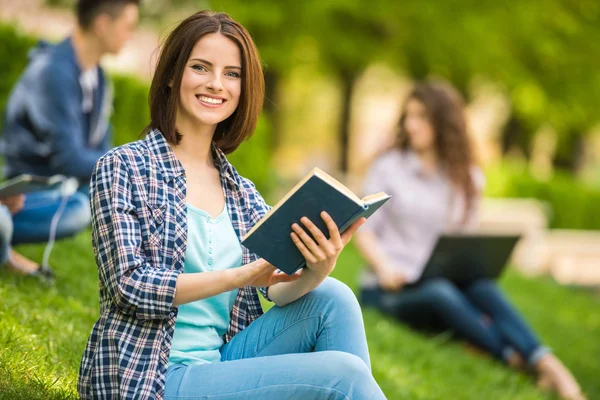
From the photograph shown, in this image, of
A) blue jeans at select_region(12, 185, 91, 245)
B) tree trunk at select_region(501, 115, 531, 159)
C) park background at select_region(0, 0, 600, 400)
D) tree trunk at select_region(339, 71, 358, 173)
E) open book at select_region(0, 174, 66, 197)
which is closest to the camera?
open book at select_region(0, 174, 66, 197)

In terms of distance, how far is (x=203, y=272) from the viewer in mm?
2260

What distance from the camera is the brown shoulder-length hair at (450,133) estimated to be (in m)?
5.46

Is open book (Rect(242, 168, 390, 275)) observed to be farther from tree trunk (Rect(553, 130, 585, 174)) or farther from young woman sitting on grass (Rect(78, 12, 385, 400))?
tree trunk (Rect(553, 130, 585, 174))

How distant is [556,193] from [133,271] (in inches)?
572

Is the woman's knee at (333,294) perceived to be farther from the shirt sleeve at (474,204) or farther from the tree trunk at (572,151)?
the tree trunk at (572,151)

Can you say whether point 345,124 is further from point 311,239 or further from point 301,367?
point 301,367

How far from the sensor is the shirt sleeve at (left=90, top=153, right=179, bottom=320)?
217 cm

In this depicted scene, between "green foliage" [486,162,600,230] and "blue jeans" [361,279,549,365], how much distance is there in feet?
33.9

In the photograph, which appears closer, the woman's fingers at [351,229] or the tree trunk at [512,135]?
the woman's fingers at [351,229]

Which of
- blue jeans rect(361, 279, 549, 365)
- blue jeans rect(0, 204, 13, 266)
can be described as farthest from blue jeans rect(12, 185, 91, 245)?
blue jeans rect(361, 279, 549, 365)

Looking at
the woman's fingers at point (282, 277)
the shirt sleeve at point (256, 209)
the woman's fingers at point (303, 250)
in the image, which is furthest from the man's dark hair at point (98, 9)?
the woman's fingers at point (303, 250)

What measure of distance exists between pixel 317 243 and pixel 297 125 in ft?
96.7

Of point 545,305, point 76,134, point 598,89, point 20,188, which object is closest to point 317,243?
point 20,188

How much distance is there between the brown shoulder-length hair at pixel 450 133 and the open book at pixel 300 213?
3.28m
